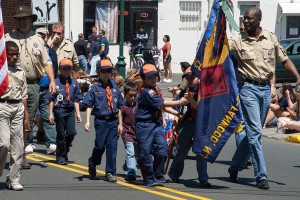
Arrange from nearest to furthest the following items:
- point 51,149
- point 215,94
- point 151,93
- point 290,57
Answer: point 215,94 → point 151,93 → point 51,149 → point 290,57

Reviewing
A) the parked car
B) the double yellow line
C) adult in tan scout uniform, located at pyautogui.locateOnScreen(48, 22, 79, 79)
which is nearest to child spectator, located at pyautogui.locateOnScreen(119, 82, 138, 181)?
the double yellow line

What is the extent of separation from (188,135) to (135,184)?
95 cm

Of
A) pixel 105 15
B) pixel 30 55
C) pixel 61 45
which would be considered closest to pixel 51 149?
pixel 61 45

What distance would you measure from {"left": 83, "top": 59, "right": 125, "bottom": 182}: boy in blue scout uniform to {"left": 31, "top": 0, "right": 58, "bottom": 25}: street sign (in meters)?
7.63

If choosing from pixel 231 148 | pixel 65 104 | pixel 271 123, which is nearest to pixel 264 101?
pixel 65 104

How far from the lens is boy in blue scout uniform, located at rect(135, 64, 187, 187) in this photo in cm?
1084

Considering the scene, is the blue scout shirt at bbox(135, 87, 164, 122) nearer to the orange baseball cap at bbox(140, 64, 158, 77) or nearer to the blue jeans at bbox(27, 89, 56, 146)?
the orange baseball cap at bbox(140, 64, 158, 77)

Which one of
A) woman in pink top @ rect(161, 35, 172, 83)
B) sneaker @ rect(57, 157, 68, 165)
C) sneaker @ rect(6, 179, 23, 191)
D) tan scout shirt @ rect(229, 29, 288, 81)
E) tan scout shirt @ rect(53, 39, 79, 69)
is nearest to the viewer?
sneaker @ rect(6, 179, 23, 191)

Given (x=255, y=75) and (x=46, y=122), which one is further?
(x=46, y=122)

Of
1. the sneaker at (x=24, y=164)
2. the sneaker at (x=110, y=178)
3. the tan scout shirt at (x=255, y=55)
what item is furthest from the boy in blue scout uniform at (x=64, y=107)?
the tan scout shirt at (x=255, y=55)

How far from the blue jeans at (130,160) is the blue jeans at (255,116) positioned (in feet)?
5.18

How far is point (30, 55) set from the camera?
12.5 m

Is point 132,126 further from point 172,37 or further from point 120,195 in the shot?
point 172,37

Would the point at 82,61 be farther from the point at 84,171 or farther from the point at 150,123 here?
the point at 150,123
